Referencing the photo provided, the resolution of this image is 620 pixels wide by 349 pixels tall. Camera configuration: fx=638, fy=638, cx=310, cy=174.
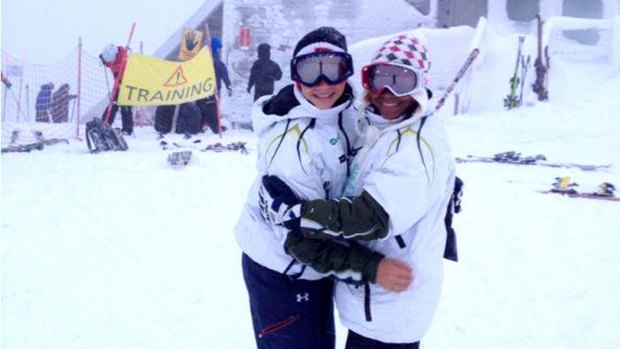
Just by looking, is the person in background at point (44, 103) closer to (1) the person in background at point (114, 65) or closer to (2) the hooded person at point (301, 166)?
(1) the person in background at point (114, 65)

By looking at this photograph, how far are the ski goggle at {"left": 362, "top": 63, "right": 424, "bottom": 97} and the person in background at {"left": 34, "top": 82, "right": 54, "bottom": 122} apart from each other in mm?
17081

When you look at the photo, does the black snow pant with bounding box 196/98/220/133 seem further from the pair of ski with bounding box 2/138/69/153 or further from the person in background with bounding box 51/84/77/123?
the person in background with bounding box 51/84/77/123

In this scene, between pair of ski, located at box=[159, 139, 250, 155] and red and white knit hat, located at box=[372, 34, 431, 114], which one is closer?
red and white knit hat, located at box=[372, 34, 431, 114]

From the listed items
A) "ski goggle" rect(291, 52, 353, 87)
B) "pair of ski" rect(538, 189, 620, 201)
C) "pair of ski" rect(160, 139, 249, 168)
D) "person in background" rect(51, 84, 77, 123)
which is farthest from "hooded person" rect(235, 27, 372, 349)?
"person in background" rect(51, 84, 77, 123)

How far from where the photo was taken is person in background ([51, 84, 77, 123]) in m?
17.1

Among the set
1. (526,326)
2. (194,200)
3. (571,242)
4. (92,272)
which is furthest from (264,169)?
(194,200)

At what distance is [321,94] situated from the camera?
2230 mm

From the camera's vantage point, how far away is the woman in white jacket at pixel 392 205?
2.00 metres

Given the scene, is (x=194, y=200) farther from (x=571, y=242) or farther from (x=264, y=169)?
(x=264, y=169)

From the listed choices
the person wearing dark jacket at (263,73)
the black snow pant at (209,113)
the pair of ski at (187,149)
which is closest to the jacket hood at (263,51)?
the person wearing dark jacket at (263,73)

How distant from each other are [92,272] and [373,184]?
3403 mm

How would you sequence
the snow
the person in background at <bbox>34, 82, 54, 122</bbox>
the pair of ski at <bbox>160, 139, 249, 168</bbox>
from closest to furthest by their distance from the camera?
the snow, the pair of ski at <bbox>160, 139, 249, 168</bbox>, the person in background at <bbox>34, 82, 54, 122</bbox>

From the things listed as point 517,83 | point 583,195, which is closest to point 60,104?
point 517,83

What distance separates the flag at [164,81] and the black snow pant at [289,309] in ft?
32.5
